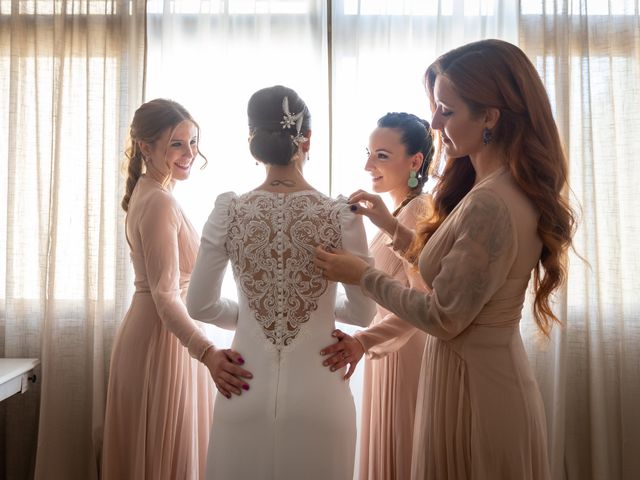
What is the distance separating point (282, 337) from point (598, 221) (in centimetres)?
190

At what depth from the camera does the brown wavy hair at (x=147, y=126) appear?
2.19m

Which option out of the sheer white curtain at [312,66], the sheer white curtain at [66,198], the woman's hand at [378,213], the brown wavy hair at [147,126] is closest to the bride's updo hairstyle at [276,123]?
the woman's hand at [378,213]

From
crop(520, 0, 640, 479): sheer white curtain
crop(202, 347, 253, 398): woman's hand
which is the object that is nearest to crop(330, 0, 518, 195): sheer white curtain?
crop(520, 0, 640, 479): sheer white curtain

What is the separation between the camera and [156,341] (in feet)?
7.00

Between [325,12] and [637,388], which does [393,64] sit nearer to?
[325,12]

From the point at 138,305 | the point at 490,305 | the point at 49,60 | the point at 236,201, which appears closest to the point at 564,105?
the point at 490,305

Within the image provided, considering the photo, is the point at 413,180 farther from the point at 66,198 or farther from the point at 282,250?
the point at 66,198

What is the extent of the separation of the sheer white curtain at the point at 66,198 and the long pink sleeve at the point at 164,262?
76 cm

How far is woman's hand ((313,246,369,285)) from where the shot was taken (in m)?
1.47

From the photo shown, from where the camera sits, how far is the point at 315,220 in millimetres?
1517

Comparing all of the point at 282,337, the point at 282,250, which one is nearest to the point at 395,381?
the point at 282,337

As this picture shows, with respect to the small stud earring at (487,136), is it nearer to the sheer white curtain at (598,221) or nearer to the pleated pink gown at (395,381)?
the pleated pink gown at (395,381)

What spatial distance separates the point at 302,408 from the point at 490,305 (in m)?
0.55

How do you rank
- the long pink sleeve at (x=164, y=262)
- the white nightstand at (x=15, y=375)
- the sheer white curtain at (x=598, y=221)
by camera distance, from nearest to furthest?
the long pink sleeve at (x=164, y=262) → the white nightstand at (x=15, y=375) → the sheer white curtain at (x=598, y=221)
